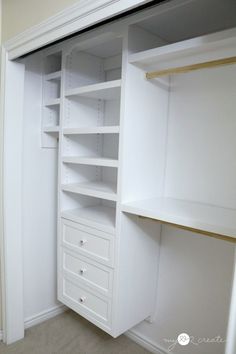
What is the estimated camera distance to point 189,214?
133 cm

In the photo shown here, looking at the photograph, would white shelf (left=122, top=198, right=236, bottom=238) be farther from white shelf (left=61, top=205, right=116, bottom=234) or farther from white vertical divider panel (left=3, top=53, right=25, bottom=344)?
white vertical divider panel (left=3, top=53, right=25, bottom=344)

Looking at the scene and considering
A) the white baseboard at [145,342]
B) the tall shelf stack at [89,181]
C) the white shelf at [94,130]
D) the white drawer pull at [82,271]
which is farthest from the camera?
the white baseboard at [145,342]

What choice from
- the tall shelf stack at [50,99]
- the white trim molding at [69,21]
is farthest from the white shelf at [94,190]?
the white trim molding at [69,21]

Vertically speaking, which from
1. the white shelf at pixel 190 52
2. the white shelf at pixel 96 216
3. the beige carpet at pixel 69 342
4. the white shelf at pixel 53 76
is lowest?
the beige carpet at pixel 69 342

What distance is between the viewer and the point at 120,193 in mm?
1535

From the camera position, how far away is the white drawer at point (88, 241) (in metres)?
1.62

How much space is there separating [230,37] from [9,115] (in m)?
1.42

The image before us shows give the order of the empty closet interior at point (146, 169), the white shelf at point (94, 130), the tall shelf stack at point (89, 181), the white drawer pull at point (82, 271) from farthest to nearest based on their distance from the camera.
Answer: the white drawer pull at point (82, 271)
the tall shelf stack at point (89, 181)
the white shelf at point (94, 130)
the empty closet interior at point (146, 169)

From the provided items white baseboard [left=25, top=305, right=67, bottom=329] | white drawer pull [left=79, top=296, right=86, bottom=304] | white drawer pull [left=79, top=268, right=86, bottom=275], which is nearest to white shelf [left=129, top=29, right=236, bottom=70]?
white drawer pull [left=79, top=268, right=86, bottom=275]

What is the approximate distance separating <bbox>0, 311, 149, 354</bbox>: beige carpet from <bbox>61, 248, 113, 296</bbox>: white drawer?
0.57 metres

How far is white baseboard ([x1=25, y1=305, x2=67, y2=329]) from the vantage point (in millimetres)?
2221

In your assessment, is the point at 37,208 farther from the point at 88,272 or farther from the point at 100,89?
the point at 100,89

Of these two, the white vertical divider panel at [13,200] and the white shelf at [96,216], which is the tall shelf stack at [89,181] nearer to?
the white shelf at [96,216]

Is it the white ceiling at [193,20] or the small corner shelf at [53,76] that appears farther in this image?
the small corner shelf at [53,76]
